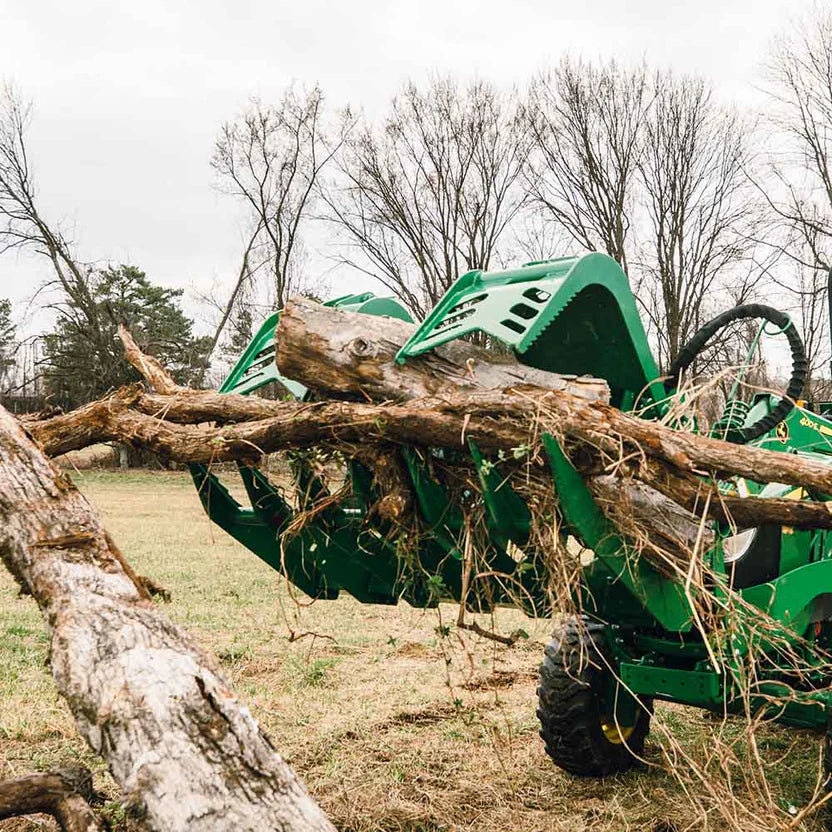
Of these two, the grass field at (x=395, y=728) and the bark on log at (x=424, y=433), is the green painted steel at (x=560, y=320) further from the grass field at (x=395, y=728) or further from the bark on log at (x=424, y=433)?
the grass field at (x=395, y=728)

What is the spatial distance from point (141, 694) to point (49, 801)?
0.81 meters

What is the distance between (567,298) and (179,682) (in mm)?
1736

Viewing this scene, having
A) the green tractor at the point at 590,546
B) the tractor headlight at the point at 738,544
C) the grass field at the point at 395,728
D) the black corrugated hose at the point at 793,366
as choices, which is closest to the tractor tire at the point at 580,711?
the green tractor at the point at 590,546

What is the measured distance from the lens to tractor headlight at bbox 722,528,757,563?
366 centimetres

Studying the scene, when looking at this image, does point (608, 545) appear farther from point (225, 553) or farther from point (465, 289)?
point (225, 553)

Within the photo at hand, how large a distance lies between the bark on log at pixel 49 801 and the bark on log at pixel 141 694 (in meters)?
0.56

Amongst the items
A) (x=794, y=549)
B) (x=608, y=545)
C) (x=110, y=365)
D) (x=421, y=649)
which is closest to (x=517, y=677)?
(x=421, y=649)

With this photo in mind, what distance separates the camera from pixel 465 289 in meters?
3.61

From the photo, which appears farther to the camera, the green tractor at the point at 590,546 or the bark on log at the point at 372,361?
the bark on log at the point at 372,361

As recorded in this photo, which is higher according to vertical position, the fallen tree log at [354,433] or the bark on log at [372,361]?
the bark on log at [372,361]

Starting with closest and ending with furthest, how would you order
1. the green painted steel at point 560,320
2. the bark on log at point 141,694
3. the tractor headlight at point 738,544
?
the bark on log at point 141,694 → the green painted steel at point 560,320 → the tractor headlight at point 738,544

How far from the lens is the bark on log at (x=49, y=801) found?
3.04 meters

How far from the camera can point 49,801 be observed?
10.2ft

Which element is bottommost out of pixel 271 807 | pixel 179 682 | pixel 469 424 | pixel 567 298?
pixel 271 807
